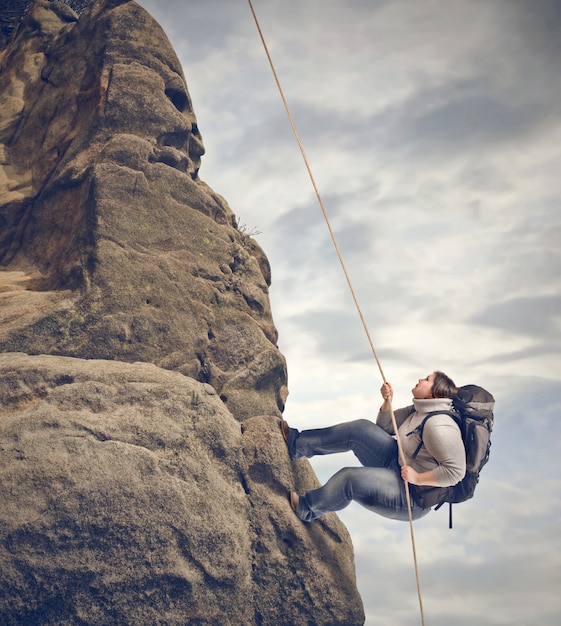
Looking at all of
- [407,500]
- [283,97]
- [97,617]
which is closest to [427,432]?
[407,500]

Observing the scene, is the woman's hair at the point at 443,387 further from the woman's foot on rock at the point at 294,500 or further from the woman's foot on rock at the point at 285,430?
the woman's foot on rock at the point at 294,500

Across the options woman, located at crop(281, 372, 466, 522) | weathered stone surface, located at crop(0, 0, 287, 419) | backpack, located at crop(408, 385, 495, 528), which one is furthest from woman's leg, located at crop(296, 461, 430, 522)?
weathered stone surface, located at crop(0, 0, 287, 419)

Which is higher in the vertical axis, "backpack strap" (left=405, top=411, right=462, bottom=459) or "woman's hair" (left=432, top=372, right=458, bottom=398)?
"woman's hair" (left=432, top=372, right=458, bottom=398)

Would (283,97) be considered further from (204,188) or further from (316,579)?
(316,579)

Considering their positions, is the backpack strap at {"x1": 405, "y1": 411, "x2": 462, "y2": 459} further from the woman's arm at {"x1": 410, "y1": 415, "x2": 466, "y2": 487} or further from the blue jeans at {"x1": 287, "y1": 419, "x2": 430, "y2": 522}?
the blue jeans at {"x1": 287, "y1": 419, "x2": 430, "y2": 522}

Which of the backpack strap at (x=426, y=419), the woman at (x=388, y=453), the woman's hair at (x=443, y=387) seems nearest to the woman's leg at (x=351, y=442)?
the woman at (x=388, y=453)

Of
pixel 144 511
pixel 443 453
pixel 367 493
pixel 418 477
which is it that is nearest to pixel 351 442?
pixel 367 493

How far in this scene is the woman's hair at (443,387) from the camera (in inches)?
342

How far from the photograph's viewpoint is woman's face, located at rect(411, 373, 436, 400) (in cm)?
874

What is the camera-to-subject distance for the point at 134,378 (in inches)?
344

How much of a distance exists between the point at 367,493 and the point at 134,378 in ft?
10.6

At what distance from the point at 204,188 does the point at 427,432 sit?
5.23 meters

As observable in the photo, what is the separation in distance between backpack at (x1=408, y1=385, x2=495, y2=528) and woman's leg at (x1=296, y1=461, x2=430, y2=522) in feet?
0.86

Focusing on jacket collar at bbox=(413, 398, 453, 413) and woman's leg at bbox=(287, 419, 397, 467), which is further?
woman's leg at bbox=(287, 419, 397, 467)
